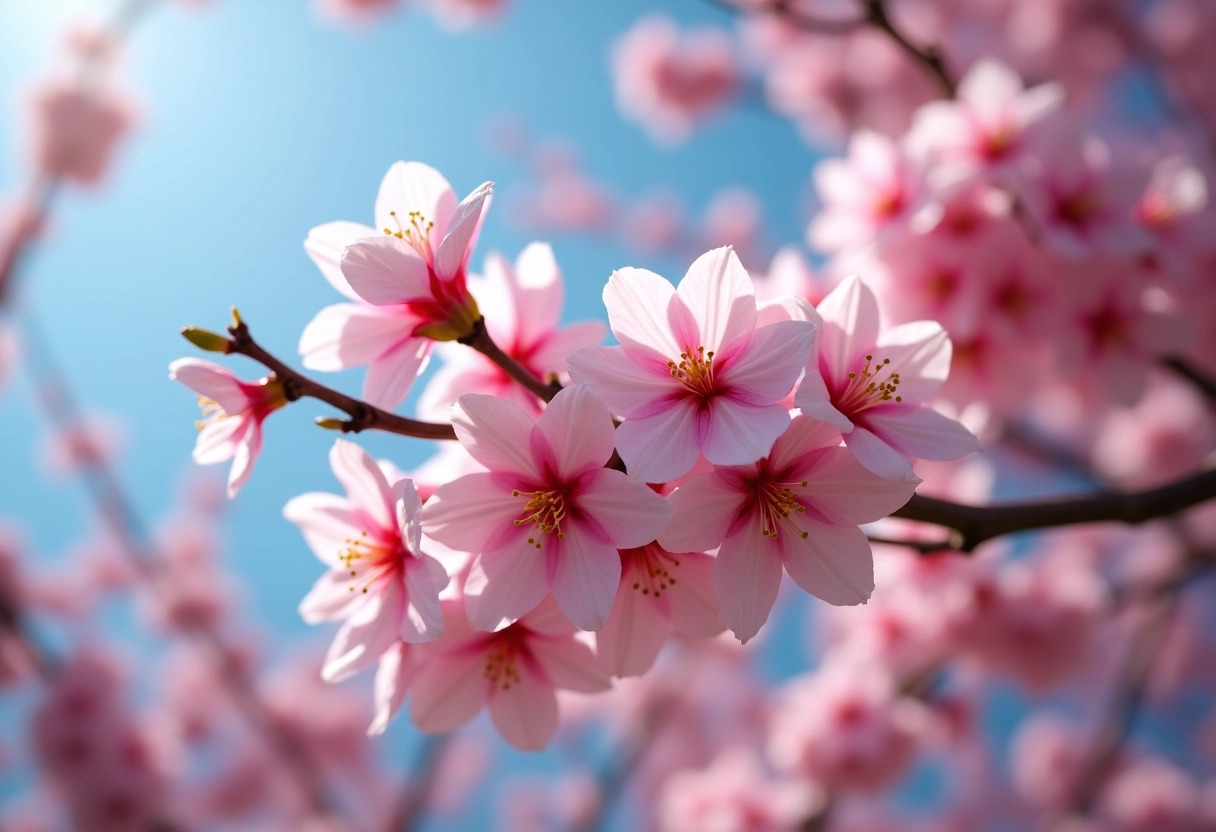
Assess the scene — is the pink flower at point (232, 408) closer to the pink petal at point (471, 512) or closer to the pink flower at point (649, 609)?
the pink petal at point (471, 512)

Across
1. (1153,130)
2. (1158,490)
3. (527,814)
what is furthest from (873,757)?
(527,814)

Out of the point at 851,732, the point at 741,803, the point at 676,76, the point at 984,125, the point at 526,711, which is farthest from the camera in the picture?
the point at 676,76

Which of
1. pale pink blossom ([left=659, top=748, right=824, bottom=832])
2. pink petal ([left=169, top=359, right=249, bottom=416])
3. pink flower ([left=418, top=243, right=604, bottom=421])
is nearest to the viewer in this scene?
pink petal ([left=169, top=359, right=249, bottom=416])

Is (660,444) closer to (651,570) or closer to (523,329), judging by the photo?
(651,570)

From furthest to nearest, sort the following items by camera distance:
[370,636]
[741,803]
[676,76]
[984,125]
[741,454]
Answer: [676,76] < [741,803] < [984,125] < [370,636] < [741,454]

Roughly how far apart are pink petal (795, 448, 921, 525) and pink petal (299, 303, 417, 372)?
1.43ft

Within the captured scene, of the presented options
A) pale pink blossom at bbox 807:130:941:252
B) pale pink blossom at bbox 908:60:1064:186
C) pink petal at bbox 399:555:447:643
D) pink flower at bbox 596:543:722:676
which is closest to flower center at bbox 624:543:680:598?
pink flower at bbox 596:543:722:676

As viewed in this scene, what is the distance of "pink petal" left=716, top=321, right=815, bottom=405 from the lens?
0.64 m

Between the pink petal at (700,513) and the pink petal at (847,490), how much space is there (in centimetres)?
7

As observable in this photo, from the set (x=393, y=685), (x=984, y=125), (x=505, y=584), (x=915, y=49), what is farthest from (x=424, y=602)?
(x=915, y=49)

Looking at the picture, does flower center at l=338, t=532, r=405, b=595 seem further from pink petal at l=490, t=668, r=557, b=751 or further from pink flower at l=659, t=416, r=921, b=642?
pink flower at l=659, t=416, r=921, b=642

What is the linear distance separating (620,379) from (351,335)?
313mm

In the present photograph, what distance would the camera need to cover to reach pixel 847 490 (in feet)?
2.29

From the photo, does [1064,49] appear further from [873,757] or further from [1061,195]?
[873,757]
